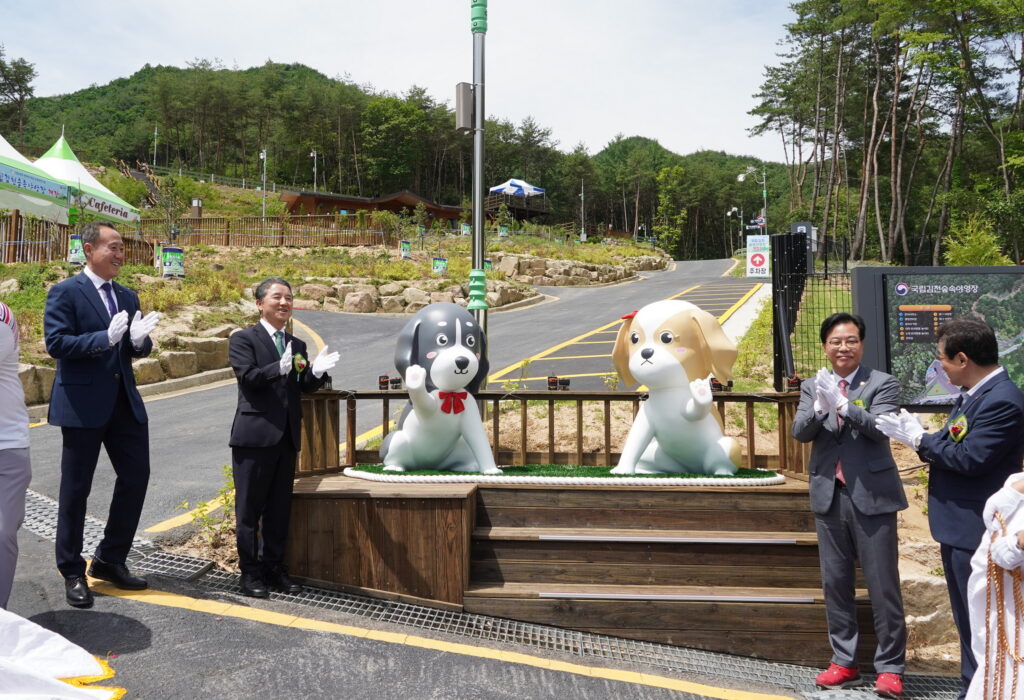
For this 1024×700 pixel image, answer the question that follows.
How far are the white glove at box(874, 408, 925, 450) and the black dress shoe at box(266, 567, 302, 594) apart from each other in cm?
344

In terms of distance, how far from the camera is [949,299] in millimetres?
5723

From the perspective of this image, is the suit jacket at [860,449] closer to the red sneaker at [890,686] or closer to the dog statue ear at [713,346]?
the red sneaker at [890,686]

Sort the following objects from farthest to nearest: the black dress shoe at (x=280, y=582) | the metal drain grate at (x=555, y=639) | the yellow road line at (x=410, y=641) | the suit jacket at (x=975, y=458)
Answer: the black dress shoe at (x=280, y=582) → the metal drain grate at (x=555, y=639) → the yellow road line at (x=410, y=641) → the suit jacket at (x=975, y=458)

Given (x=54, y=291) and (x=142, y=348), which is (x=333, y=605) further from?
(x=54, y=291)

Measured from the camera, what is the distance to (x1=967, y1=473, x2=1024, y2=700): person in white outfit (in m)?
2.41

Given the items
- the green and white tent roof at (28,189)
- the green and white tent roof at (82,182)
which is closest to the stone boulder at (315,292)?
the green and white tent roof at (28,189)

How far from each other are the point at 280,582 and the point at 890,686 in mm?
3449

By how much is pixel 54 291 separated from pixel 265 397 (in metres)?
1.25

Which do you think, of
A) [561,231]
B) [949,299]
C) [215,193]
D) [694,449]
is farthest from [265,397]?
[215,193]

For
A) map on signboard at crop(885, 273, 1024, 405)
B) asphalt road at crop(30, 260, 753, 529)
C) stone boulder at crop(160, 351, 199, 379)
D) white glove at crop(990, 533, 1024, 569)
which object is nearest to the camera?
white glove at crop(990, 533, 1024, 569)

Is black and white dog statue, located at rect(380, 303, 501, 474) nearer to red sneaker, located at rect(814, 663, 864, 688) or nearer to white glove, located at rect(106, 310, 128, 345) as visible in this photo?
white glove, located at rect(106, 310, 128, 345)

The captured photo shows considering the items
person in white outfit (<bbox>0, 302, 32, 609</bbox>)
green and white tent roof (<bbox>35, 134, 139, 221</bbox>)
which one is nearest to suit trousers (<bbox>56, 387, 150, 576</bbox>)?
person in white outfit (<bbox>0, 302, 32, 609</bbox>)

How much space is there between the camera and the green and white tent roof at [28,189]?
59.5 feet

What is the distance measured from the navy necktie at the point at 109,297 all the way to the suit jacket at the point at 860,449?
13.0 feet
